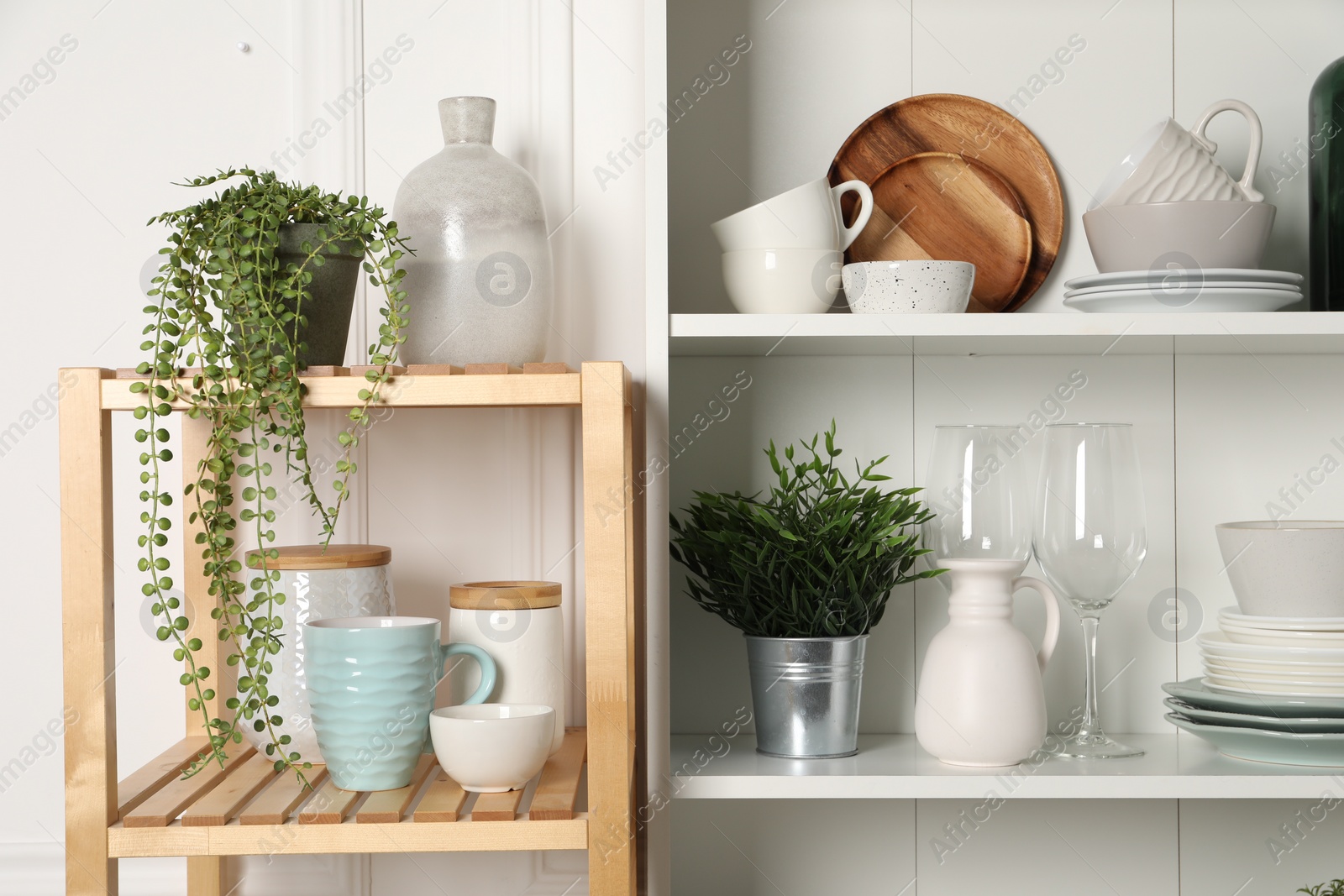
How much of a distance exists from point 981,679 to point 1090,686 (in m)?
0.16

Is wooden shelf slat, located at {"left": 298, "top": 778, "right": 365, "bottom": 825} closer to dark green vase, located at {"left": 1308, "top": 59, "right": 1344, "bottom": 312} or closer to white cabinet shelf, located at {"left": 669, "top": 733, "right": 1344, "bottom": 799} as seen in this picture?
white cabinet shelf, located at {"left": 669, "top": 733, "right": 1344, "bottom": 799}

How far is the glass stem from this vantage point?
104 centimetres

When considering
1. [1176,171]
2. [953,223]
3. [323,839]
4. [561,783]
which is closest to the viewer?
[323,839]

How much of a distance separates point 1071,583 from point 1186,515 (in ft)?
0.78

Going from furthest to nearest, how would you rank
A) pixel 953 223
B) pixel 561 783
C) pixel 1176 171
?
pixel 953 223 → pixel 1176 171 → pixel 561 783

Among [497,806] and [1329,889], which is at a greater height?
[497,806]

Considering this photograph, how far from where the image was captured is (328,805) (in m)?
0.83

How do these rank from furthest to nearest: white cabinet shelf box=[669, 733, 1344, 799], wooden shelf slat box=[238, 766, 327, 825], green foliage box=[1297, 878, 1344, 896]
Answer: green foliage box=[1297, 878, 1344, 896]
white cabinet shelf box=[669, 733, 1344, 799]
wooden shelf slat box=[238, 766, 327, 825]

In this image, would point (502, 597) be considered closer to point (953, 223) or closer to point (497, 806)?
point (497, 806)

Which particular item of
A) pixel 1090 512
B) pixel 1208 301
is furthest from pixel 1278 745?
pixel 1208 301

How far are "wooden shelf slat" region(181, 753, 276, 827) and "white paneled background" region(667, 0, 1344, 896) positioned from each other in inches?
16.9

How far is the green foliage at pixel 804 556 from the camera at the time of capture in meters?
0.95

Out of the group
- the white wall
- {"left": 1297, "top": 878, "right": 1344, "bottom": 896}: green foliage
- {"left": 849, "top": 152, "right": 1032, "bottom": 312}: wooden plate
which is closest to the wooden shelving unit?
the white wall

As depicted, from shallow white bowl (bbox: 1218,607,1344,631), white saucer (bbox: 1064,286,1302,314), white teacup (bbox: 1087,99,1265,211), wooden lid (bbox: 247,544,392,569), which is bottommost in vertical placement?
shallow white bowl (bbox: 1218,607,1344,631)
